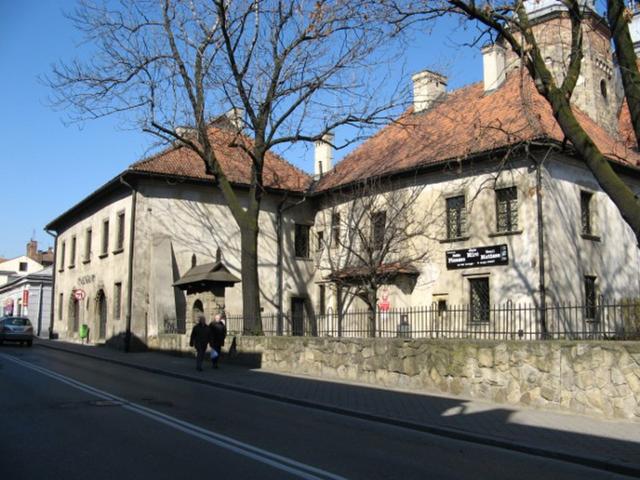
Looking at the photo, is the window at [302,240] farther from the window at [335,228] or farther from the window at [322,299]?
the window at [335,228]

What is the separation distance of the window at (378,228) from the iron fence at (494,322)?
2.71 metres

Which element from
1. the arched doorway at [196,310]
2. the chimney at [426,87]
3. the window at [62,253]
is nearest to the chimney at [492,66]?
the chimney at [426,87]

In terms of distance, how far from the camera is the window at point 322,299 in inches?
1188

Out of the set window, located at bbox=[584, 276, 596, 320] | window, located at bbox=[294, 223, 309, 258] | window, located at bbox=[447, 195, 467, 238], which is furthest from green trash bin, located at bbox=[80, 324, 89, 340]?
window, located at bbox=[584, 276, 596, 320]

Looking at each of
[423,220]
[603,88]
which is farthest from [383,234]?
[603,88]

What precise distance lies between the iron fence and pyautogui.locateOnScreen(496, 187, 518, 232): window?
281cm

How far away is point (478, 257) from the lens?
22203 mm

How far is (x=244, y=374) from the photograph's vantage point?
16484 mm

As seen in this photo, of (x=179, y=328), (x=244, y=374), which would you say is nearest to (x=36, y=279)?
(x=179, y=328)

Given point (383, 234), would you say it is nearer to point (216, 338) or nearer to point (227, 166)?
point (216, 338)

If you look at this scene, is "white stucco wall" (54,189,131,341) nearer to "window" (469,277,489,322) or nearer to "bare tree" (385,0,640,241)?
"window" (469,277,489,322)

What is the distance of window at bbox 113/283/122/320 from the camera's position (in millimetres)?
27531

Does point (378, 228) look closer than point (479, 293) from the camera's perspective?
No

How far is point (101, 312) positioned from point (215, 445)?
2456 centimetres
